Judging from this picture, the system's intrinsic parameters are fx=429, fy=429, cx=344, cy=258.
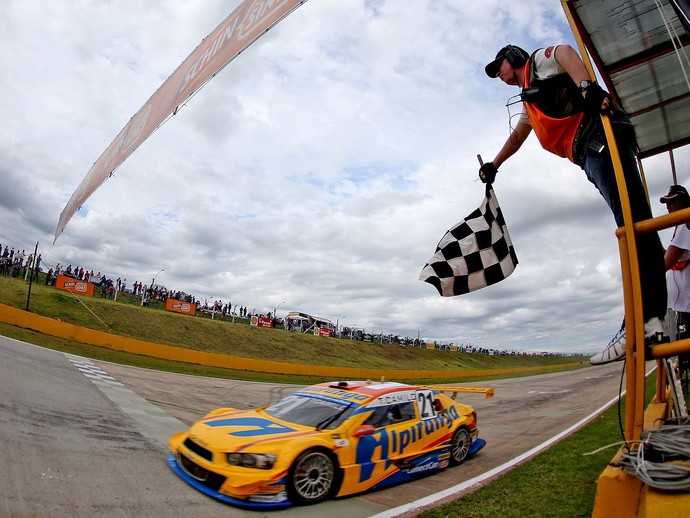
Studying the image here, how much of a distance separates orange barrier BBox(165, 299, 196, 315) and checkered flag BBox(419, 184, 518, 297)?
36.5 m

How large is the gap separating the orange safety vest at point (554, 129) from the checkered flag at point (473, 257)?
63 centimetres

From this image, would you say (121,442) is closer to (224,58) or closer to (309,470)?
(309,470)

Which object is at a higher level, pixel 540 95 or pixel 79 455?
pixel 540 95

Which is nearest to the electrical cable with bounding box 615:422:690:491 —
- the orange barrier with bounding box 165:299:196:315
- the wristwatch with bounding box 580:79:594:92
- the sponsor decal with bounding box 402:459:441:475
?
the wristwatch with bounding box 580:79:594:92

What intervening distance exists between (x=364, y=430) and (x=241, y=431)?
1479mm

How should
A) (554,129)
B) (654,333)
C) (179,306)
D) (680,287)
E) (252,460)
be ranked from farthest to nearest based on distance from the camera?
(179,306) → (252,460) → (680,287) → (554,129) → (654,333)

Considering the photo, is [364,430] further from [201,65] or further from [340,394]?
[201,65]

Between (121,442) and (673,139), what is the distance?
6.64 m

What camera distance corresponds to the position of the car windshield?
17.2 feet

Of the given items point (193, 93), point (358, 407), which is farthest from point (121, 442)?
point (193, 93)

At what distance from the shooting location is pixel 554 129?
2219 millimetres

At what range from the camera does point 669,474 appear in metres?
1.57

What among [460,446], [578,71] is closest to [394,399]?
[460,446]

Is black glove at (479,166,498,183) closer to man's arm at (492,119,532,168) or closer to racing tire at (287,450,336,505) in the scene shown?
man's arm at (492,119,532,168)
